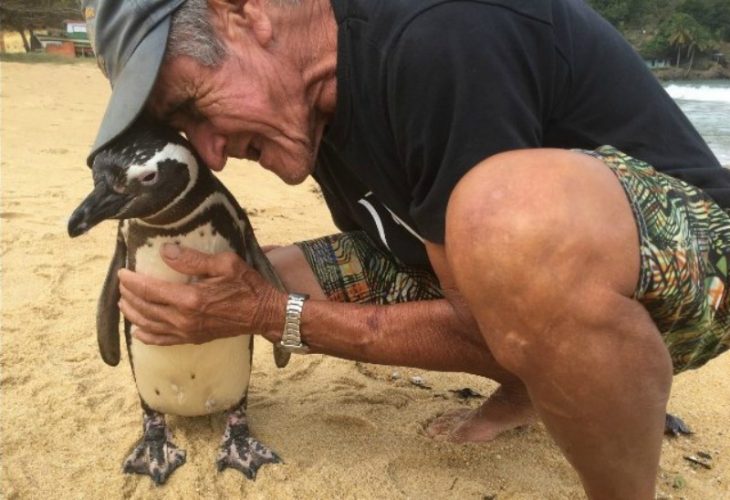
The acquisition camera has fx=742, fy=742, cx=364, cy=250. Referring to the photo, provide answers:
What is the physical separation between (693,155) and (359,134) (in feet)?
2.16

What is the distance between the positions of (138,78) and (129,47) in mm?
84

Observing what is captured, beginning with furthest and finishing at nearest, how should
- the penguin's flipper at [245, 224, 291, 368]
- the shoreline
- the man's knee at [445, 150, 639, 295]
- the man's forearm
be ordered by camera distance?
1. the shoreline
2. the penguin's flipper at [245, 224, 291, 368]
3. the man's forearm
4. the man's knee at [445, 150, 639, 295]

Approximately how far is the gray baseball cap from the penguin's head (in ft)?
0.27

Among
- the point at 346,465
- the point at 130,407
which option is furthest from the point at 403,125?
the point at 130,407

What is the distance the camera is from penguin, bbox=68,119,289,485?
153 centimetres

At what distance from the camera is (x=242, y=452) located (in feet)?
5.73

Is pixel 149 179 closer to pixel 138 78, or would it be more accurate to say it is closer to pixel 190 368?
pixel 138 78

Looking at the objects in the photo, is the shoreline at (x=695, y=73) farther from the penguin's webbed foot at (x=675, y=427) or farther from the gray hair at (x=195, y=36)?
the gray hair at (x=195, y=36)

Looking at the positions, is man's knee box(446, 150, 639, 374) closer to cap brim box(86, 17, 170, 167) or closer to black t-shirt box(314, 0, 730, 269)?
black t-shirt box(314, 0, 730, 269)

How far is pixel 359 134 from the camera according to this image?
4.69 ft

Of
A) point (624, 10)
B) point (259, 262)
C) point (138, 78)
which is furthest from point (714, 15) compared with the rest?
point (138, 78)

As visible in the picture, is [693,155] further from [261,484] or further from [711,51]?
[711,51]

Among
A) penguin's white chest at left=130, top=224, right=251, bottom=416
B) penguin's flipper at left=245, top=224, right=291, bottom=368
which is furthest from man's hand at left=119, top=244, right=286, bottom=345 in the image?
penguin's flipper at left=245, top=224, right=291, bottom=368

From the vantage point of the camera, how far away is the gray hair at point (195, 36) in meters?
1.34
